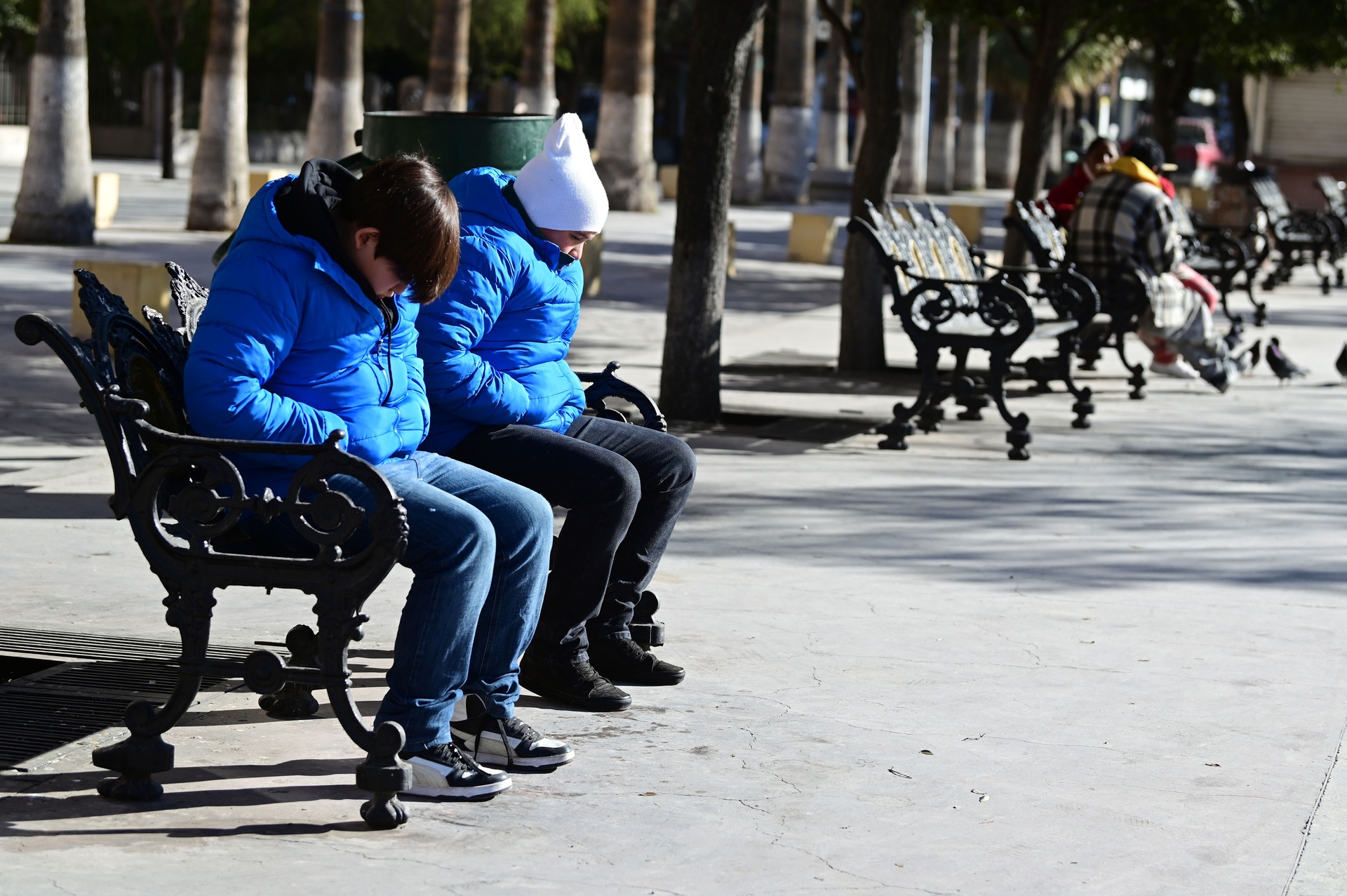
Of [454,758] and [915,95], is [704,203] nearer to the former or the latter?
[454,758]

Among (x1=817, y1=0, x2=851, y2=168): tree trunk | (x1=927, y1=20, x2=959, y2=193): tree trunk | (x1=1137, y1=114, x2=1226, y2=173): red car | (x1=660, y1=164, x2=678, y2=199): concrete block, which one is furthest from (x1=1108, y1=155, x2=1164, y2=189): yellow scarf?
(x1=1137, y1=114, x2=1226, y2=173): red car

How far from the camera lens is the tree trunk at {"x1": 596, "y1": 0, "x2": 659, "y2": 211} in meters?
28.4

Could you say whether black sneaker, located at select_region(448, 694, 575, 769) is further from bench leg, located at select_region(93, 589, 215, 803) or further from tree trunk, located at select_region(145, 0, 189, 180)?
tree trunk, located at select_region(145, 0, 189, 180)

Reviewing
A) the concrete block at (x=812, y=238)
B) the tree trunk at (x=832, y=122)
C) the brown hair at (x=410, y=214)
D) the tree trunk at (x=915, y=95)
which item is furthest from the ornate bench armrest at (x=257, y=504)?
the tree trunk at (x=832, y=122)

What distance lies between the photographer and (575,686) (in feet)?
15.5

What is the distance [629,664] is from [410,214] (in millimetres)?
1557

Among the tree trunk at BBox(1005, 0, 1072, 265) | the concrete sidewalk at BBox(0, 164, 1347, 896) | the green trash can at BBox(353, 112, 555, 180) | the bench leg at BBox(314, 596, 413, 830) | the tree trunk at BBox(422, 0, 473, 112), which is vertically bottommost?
the concrete sidewalk at BBox(0, 164, 1347, 896)

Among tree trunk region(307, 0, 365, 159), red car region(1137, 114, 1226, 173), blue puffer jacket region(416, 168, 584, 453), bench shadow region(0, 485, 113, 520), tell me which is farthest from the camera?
red car region(1137, 114, 1226, 173)

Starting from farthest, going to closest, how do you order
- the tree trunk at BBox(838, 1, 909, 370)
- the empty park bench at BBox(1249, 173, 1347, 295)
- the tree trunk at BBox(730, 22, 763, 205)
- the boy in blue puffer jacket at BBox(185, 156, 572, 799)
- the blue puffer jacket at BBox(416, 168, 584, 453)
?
1. the tree trunk at BBox(730, 22, 763, 205)
2. the empty park bench at BBox(1249, 173, 1347, 295)
3. the tree trunk at BBox(838, 1, 909, 370)
4. the blue puffer jacket at BBox(416, 168, 584, 453)
5. the boy in blue puffer jacket at BBox(185, 156, 572, 799)

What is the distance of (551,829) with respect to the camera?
12.6 feet

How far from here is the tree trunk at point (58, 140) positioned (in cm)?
1761

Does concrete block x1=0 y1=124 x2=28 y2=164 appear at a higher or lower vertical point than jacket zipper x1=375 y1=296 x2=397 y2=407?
higher

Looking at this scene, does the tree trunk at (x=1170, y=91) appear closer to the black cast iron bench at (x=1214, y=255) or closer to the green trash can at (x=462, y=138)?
the black cast iron bench at (x=1214, y=255)

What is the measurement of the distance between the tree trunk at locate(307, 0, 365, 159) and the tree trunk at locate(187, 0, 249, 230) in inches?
73.7
